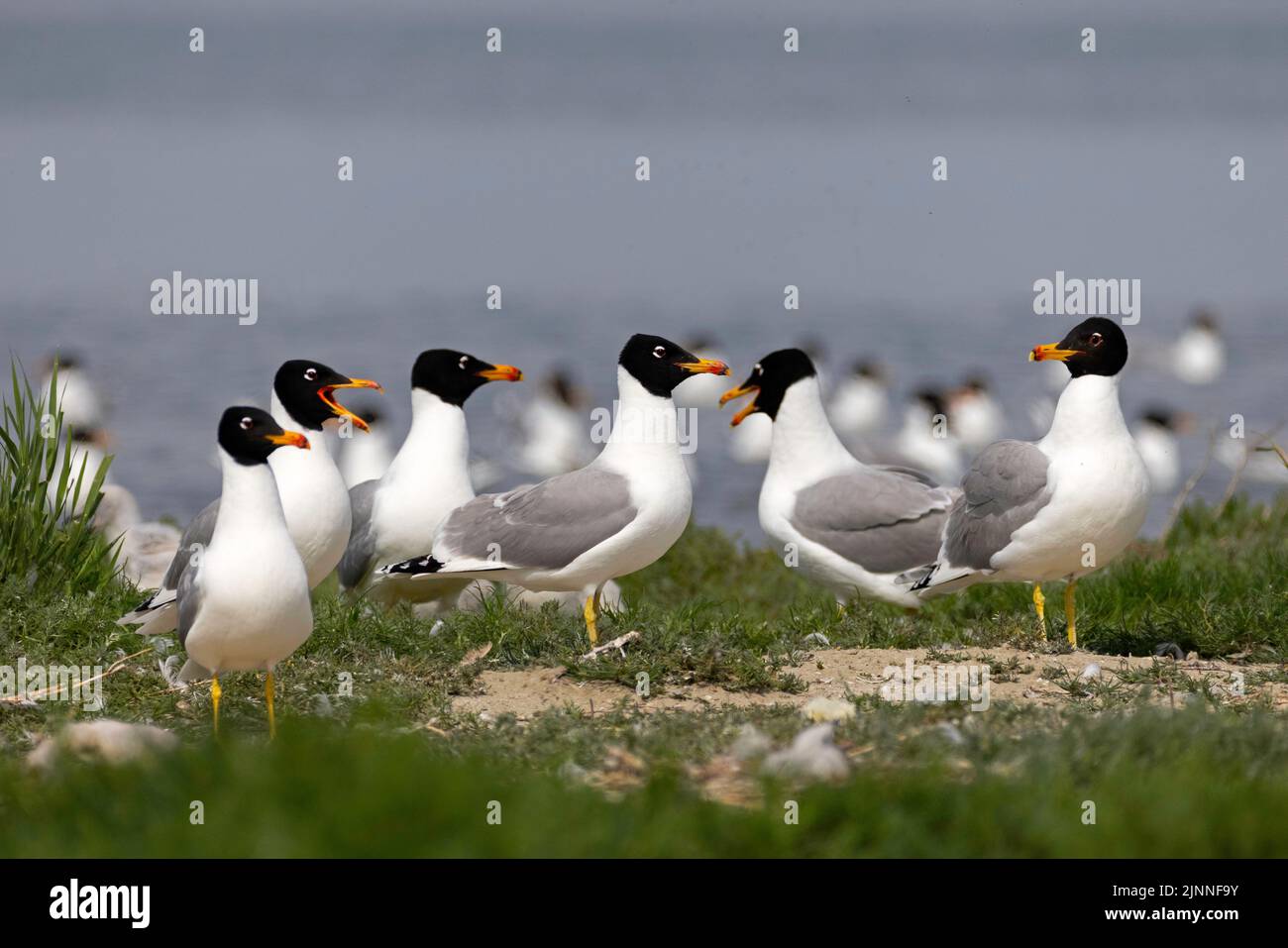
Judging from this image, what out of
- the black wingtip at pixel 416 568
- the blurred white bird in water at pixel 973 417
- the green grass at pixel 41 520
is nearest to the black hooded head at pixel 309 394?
the black wingtip at pixel 416 568

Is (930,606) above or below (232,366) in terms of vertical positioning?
below

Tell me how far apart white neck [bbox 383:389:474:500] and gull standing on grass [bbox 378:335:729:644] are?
0.88m

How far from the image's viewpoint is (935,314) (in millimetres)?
37781

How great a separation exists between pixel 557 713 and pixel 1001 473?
2800 millimetres

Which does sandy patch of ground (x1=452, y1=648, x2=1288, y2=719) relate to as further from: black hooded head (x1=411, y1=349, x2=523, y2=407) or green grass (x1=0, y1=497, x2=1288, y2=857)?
black hooded head (x1=411, y1=349, x2=523, y2=407)

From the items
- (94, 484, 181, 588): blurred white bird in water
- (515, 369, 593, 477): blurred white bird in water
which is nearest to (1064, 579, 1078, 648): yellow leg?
(94, 484, 181, 588): blurred white bird in water

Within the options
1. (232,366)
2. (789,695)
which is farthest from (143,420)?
(789,695)

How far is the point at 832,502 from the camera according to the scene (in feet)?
31.3

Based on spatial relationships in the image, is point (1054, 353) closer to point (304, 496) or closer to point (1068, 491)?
point (1068, 491)

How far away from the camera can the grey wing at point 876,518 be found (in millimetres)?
9320

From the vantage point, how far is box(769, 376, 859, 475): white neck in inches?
Result: 392

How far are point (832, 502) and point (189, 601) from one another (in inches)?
164

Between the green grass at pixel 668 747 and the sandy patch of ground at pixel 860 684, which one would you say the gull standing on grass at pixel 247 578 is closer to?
the green grass at pixel 668 747
